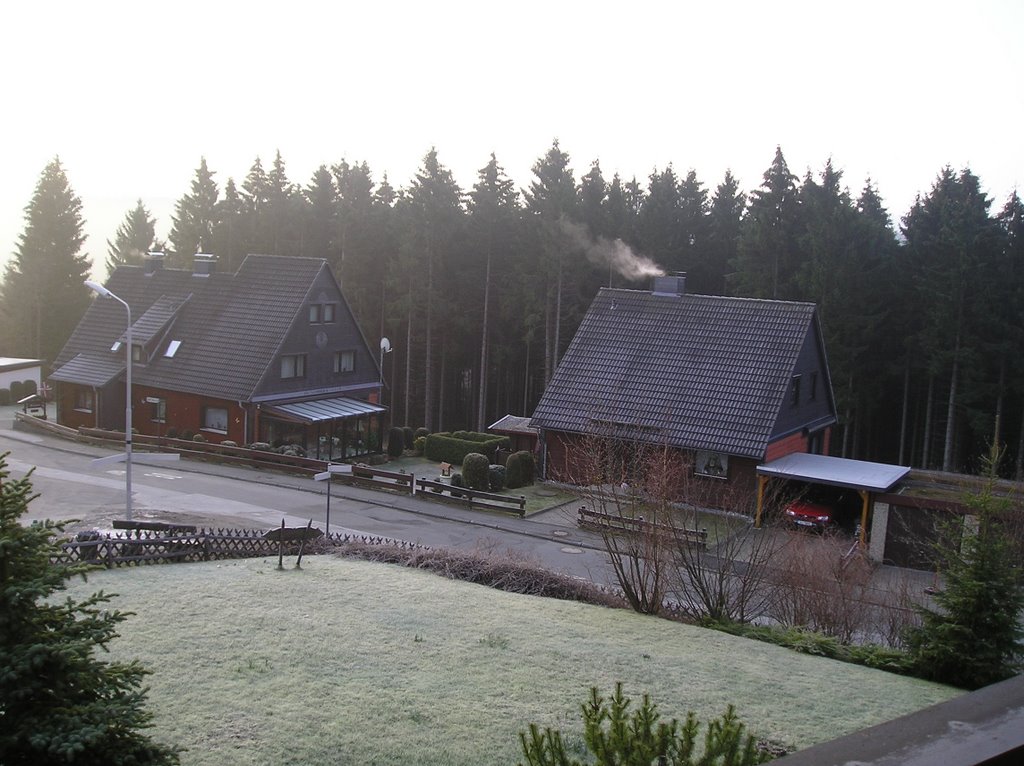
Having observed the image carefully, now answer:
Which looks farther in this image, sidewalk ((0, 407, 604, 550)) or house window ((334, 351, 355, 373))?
house window ((334, 351, 355, 373))

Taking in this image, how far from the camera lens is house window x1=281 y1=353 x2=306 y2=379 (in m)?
43.5

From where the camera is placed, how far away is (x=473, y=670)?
14688 millimetres

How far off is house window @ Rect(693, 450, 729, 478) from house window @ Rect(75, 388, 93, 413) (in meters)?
28.3

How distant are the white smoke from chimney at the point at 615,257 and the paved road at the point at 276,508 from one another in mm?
19686

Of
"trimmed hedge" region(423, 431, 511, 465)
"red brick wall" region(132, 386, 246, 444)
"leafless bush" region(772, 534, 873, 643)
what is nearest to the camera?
"leafless bush" region(772, 534, 873, 643)

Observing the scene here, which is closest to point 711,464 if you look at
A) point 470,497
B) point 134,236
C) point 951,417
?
point 470,497

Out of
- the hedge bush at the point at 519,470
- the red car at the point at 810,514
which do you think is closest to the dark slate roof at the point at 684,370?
the hedge bush at the point at 519,470

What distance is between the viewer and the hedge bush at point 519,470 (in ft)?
123

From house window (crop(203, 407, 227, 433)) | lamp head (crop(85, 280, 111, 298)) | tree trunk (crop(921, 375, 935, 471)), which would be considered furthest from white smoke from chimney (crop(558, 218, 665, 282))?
lamp head (crop(85, 280, 111, 298))

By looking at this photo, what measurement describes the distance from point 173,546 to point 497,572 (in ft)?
24.9

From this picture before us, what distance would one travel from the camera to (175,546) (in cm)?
2278

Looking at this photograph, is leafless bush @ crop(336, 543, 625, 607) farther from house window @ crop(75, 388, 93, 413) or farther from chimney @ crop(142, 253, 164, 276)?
chimney @ crop(142, 253, 164, 276)

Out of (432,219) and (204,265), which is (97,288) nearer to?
(204,265)

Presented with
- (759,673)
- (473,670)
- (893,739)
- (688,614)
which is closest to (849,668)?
(759,673)
